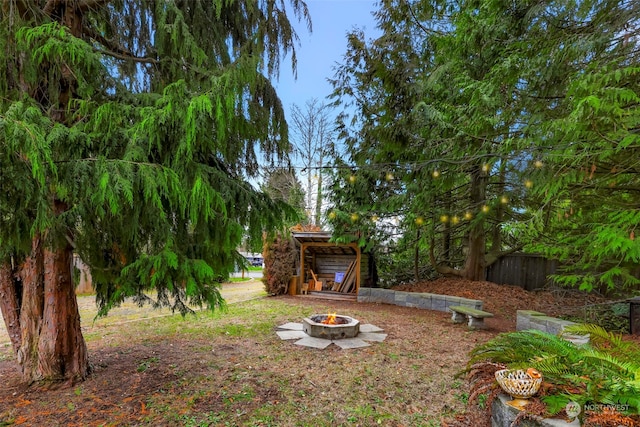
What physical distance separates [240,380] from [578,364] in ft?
10.4

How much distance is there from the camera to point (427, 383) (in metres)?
3.64

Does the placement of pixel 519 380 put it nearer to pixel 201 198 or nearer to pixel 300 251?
pixel 201 198

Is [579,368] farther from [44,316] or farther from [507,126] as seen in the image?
[44,316]

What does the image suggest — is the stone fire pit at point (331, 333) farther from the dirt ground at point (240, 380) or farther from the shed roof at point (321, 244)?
the shed roof at point (321, 244)

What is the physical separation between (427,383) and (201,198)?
316 cm

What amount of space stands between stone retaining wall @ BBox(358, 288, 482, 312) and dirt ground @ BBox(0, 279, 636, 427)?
38.1 inches

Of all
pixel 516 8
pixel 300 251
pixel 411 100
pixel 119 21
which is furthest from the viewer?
pixel 300 251

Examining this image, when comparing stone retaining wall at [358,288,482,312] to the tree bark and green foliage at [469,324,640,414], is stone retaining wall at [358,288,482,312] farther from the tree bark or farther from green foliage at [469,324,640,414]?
the tree bark

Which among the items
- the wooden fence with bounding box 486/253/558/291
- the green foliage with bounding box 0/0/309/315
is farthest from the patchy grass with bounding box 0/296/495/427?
the wooden fence with bounding box 486/253/558/291

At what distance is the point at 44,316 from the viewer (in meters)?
3.35

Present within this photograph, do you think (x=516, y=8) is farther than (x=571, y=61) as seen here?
Yes

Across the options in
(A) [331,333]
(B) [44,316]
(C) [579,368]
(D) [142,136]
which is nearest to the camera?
(C) [579,368]

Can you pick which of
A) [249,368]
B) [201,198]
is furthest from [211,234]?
[249,368]

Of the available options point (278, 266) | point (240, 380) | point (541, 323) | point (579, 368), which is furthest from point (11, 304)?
point (541, 323)
